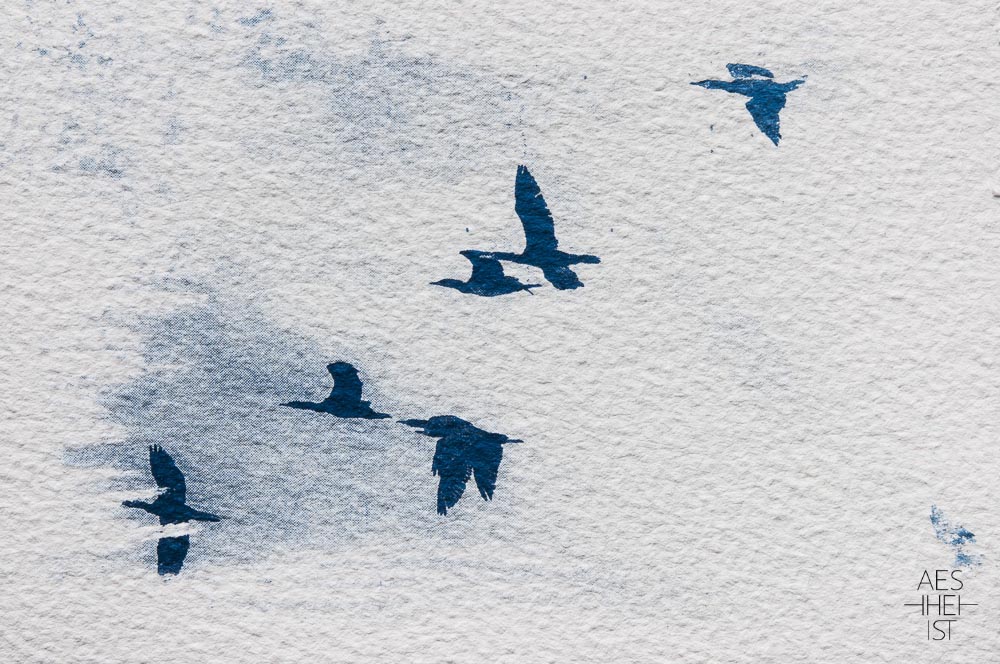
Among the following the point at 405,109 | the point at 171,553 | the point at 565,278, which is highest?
the point at 405,109

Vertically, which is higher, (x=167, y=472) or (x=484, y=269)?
(x=484, y=269)

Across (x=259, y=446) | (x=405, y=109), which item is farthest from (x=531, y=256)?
(x=259, y=446)

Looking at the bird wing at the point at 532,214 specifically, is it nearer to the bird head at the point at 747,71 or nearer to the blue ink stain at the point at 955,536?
the bird head at the point at 747,71

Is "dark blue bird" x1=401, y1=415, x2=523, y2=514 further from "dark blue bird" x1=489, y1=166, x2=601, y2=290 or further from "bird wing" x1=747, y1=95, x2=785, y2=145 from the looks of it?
"bird wing" x1=747, y1=95, x2=785, y2=145

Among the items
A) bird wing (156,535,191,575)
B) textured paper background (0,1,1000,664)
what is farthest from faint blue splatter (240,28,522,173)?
bird wing (156,535,191,575)

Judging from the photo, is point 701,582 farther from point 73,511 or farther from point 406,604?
point 73,511

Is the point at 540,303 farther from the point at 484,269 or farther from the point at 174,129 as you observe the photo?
the point at 174,129
